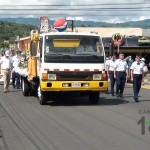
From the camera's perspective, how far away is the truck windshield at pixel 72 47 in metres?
14.8

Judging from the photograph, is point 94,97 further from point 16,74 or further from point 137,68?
point 16,74

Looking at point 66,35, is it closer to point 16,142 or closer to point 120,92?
point 120,92

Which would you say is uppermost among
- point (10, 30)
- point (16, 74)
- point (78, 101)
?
point (10, 30)

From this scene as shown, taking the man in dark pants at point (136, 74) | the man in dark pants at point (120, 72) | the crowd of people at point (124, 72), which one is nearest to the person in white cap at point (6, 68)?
the crowd of people at point (124, 72)

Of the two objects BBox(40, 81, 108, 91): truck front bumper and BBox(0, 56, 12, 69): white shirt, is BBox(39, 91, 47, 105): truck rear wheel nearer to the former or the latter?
BBox(40, 81, 108, 91): truck front bumper

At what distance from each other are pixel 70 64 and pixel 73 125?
13.4ft

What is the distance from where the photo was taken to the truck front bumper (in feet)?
47.9

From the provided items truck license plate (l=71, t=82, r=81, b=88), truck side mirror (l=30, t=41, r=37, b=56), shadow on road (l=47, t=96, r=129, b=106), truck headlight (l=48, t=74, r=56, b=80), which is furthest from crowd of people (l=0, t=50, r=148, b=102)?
truck headlight (l=48, t=74, r=56, b=80)

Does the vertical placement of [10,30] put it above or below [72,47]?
above

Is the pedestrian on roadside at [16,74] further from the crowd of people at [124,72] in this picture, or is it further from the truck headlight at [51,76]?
the truck headlight at [51,76]

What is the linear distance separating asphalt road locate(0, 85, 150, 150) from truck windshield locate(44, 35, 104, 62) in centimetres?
161

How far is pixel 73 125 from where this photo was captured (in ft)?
35.7

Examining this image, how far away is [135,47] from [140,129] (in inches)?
1487

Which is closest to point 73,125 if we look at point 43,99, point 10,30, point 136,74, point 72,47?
point 43,99
